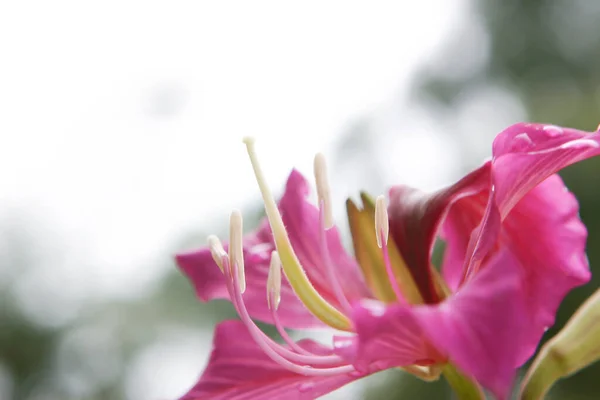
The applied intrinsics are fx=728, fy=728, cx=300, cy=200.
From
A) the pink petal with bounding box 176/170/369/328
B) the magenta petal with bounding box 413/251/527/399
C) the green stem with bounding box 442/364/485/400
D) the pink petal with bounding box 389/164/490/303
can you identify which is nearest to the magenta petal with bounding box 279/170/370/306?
the pink petal with bounding box 176/170/369/328

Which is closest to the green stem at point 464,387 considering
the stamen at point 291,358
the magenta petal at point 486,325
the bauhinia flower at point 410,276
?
the bauhinia flower at point 410,276

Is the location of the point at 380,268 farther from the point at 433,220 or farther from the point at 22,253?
the point at 22,253

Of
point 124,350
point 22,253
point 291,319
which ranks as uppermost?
point 291,319

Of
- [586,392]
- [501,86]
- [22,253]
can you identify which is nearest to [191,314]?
[22,253]

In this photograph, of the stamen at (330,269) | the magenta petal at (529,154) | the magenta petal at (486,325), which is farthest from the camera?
the stamen at (330,269)

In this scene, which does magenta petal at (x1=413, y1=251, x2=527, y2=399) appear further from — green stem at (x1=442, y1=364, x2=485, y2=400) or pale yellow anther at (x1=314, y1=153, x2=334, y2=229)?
pale yellow anther at (x1=314, y1=153, x2=334, y2=229)

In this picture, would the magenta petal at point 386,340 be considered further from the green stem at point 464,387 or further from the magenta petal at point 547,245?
the magenta petal at point 547,245

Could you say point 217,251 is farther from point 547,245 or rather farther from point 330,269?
point 547,245
